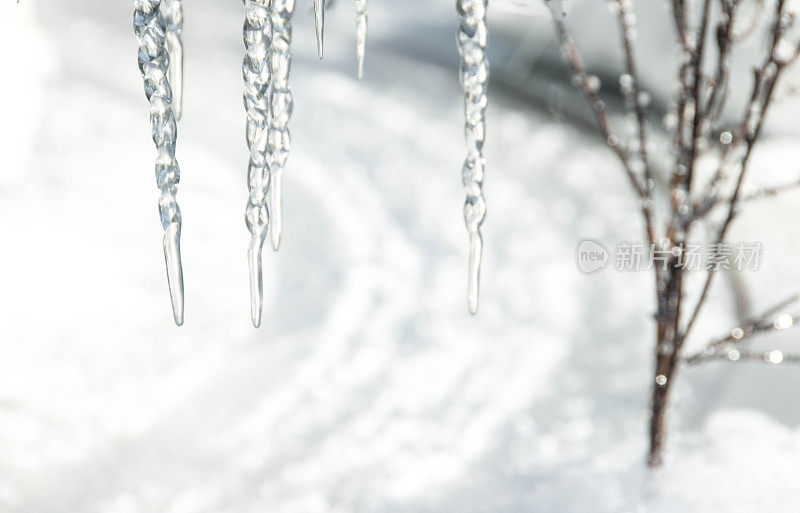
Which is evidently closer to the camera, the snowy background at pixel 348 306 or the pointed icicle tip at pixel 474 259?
the pointed icicle tip at pixel 474 259

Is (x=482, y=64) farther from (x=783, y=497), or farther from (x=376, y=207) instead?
(x=376, y=207)

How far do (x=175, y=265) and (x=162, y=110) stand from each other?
0.13m

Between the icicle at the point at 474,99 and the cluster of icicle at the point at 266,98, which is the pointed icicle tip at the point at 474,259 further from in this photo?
the cluster of icicle at the point at 266,98

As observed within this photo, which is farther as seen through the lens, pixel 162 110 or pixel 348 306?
pixel 348 306

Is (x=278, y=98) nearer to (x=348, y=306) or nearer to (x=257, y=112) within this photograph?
(x=257, y=112)

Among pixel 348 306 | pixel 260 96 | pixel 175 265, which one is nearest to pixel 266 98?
pixel 260 96

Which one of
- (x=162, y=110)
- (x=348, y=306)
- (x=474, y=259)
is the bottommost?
(x=348, y=306)

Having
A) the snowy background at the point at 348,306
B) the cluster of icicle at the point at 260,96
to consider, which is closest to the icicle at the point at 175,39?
the cluster of icicle at the point at 260,96

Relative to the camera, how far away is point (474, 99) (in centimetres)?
75

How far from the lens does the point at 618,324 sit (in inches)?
66.4

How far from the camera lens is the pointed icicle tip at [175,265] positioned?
0.73 m

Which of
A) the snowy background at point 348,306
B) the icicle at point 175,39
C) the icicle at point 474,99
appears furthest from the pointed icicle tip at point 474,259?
the snowy background at point 348,306

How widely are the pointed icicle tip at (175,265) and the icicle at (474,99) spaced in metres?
0.26

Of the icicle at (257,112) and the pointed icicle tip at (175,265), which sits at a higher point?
the icicle at (257,112)
